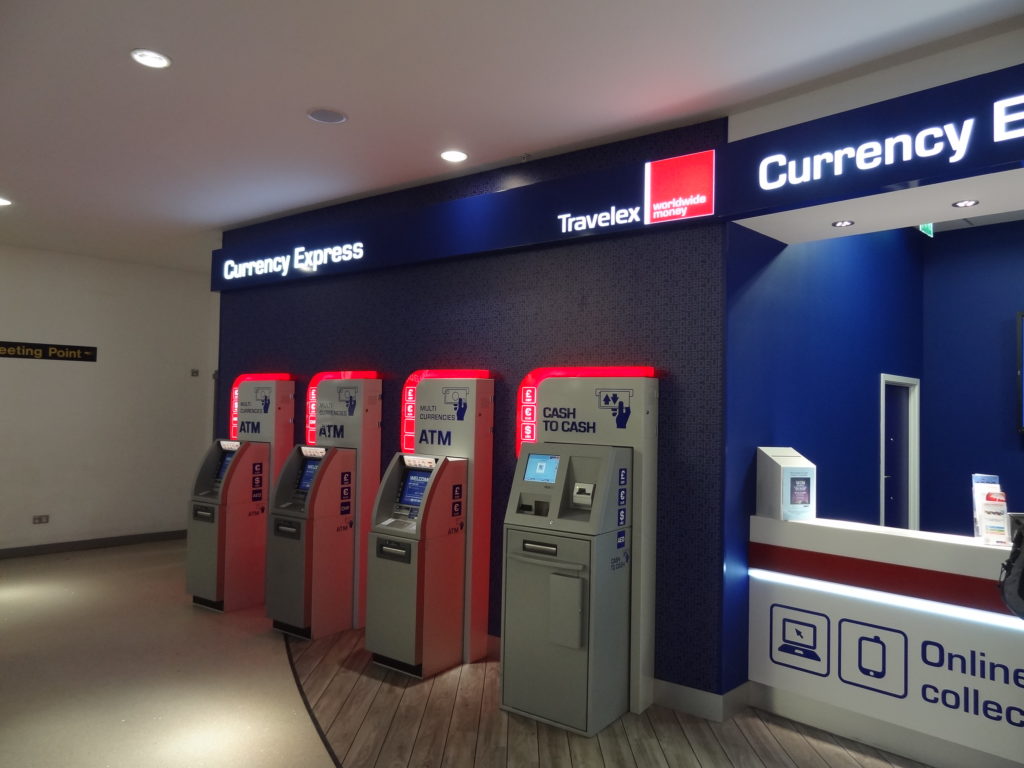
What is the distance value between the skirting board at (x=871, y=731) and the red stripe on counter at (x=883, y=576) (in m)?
0.62

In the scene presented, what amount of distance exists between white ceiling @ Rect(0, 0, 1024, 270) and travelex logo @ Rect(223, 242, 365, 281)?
1.73 ft

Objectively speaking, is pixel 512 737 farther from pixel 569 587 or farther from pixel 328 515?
pixel 328 515

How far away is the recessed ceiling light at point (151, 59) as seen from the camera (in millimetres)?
3188

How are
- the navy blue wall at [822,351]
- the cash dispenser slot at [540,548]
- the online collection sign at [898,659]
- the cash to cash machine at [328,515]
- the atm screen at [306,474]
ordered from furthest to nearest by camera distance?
the atm screen at [306,474] < the cash to cash machine at [328,515] < the navy blue wall at [822,351] < the cash dispenser slot at [540,548] < the online collection sign at [898,659]

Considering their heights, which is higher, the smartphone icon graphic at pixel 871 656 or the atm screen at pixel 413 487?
the atm screen at pixel 413 487

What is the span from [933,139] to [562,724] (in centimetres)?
310

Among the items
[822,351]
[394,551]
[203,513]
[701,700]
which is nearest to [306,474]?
[203,513]

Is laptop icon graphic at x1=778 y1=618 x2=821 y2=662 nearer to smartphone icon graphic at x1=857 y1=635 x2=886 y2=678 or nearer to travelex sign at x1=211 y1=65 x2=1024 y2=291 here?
smartphone icon graphic at x1=857 y1=635 x2=886 y2=678

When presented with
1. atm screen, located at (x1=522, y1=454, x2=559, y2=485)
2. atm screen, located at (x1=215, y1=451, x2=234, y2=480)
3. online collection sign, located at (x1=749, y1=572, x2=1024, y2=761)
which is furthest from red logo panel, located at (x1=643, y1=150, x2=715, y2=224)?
atm screen, located at (x1=215, y1=451, x2=234, y2=480)

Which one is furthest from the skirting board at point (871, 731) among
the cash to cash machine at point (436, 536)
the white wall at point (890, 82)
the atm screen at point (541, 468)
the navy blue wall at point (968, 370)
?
the navy blue wall at point (968, 370)

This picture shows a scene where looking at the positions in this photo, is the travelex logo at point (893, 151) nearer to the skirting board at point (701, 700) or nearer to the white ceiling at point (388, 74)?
the white ceiling at point (388, 74)

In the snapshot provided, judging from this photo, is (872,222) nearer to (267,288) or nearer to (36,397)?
(267,288)

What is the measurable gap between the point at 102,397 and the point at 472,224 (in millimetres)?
5307

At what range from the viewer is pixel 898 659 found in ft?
10.8
